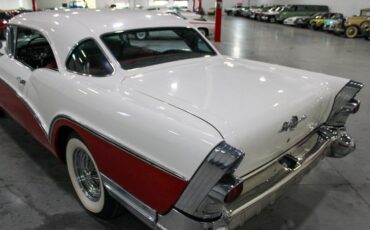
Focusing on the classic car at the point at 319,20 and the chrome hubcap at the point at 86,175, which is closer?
the chrome hubcap at the point at 86,175

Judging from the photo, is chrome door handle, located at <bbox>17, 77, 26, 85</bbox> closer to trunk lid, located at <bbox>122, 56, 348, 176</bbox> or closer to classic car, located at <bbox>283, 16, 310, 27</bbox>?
trunk lid, located at <bbox>122, 56, 348, 176</bbox>

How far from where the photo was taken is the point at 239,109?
1.84 metres

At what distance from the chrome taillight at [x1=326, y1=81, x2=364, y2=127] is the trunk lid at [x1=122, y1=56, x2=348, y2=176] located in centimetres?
5

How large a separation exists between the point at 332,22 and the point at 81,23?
1717 cm

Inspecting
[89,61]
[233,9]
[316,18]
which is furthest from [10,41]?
[233,9]

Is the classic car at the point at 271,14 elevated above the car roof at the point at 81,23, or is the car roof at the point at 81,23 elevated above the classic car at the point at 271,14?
the classic car at the point at 271,14

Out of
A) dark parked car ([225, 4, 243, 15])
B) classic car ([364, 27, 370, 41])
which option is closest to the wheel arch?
classic car ([364, 27, 370, 41])

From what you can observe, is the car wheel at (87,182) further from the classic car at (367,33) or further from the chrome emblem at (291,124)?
the classic car at (367,33)

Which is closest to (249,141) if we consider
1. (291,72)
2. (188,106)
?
(188,106)

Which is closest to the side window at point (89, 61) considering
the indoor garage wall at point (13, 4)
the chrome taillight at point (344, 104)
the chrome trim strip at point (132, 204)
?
the chrome trim strip at point (132, 204)

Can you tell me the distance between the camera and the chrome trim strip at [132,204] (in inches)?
70.9

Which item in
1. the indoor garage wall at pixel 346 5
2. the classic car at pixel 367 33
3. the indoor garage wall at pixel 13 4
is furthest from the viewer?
the indoor garage wall at pixel 13 4

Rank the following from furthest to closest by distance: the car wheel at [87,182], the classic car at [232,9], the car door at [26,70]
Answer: the classic car at [232,9]
the car door at [26,70]
the car wheel at [87,182]

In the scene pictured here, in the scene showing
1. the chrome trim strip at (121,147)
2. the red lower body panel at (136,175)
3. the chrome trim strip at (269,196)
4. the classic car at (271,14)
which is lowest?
the chrome trim strip at (269,196)
